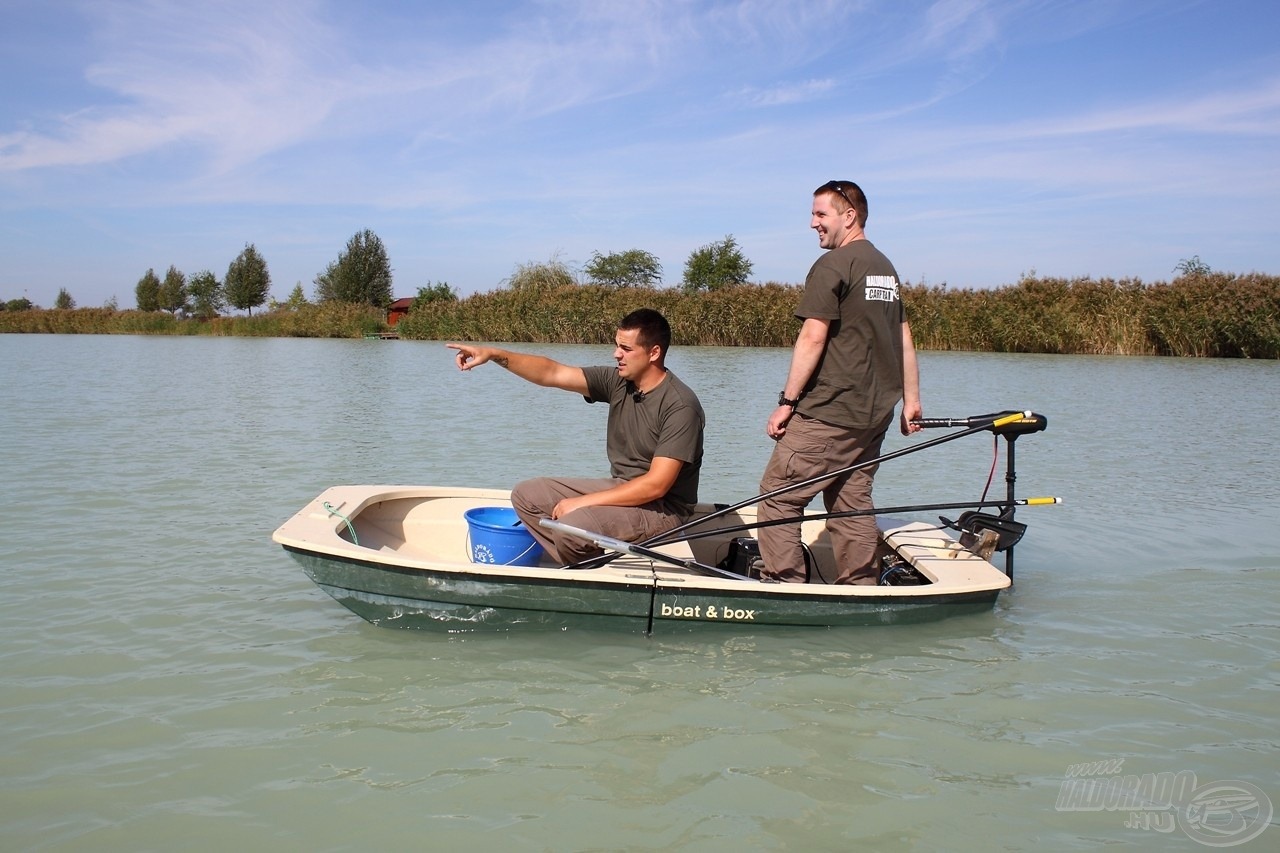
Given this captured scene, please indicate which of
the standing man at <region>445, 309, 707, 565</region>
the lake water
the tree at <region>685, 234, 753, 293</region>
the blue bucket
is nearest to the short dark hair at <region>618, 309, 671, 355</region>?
the standing man at <region>445, 309, 707, 565</region>

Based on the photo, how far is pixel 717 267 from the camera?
60.6m

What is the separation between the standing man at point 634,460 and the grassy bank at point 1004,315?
25832mm

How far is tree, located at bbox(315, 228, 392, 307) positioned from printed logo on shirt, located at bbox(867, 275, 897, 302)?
230 feet

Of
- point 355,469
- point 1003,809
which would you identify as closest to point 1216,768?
point 1003,809

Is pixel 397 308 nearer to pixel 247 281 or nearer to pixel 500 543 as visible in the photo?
pixel 247 281

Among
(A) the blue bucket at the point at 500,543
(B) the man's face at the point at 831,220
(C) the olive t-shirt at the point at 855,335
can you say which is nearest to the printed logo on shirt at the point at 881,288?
(C) the olive t-shirt at the point at 855,335

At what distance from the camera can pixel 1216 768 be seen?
153 inches

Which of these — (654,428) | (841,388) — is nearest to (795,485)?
(841,388)

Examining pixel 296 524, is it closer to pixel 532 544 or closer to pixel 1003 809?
pixel 532 544

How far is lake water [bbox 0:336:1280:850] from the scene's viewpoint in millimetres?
3467

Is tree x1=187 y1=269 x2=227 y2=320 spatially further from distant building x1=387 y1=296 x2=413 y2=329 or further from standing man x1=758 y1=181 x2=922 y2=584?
standing man x1=758 y1=181 x2=922 y2=584

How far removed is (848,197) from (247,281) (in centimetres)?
7513

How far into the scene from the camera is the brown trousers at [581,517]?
5.18 metres

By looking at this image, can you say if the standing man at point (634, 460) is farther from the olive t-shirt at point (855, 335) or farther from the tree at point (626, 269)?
the tree at point (626, 269)
